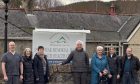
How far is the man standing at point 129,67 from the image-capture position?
1519cm

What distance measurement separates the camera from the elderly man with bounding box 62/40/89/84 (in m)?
14.6

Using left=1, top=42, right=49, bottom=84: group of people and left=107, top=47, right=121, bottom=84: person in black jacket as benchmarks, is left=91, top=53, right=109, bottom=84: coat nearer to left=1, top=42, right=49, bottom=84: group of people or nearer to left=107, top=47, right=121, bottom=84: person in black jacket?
left=107, top=47, right=121, bottom=84: person in black jacket

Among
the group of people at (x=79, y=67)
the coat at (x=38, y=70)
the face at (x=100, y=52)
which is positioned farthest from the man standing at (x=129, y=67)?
the coat at (x=38, y=70)

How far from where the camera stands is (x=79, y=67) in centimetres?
1469

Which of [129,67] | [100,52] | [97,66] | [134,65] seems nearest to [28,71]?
[97,66]

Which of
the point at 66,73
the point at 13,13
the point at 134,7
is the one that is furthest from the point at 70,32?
the point at 134,7

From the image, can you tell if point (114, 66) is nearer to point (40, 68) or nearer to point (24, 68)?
point (40, 68)

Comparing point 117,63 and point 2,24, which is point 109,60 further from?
point 2,24

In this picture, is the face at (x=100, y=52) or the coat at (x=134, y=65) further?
the coat at (x=134, y=65)

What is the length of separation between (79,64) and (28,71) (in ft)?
5.44

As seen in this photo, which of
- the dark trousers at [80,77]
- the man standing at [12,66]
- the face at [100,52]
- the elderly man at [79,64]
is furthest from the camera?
the dark trousers at [80,77]

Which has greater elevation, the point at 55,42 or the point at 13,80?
the point at 55,42

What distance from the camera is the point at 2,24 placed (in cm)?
3394

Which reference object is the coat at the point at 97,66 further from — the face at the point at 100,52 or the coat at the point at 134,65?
the coat at the point at 134,65
